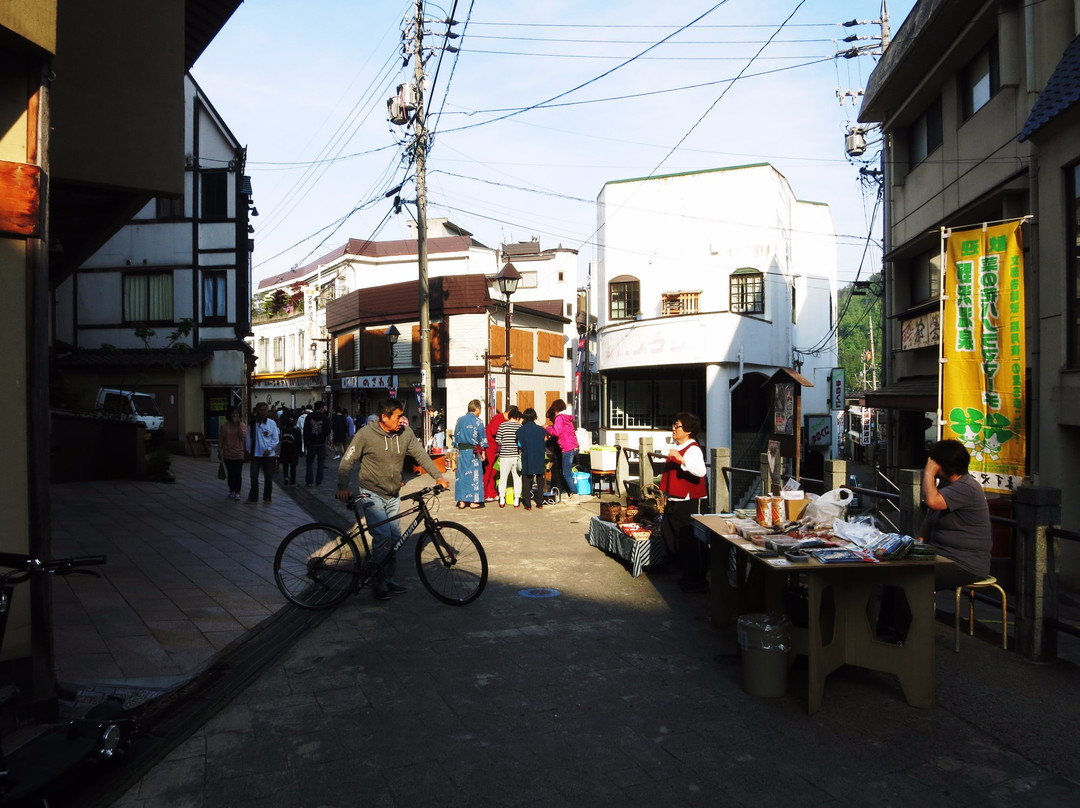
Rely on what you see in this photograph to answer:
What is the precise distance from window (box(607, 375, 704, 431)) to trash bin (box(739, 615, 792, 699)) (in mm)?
20362

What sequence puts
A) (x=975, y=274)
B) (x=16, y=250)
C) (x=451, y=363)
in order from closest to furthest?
(x=16, y=250) < (x=975, y=274) < (x=451, y=363)

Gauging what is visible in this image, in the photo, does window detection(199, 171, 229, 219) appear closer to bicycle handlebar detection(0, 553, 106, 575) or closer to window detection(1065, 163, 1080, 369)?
window detection(1065, 163, 1080, 369)

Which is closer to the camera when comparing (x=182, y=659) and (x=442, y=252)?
(x=182, y=659)

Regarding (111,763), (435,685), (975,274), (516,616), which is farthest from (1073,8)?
(111,763)

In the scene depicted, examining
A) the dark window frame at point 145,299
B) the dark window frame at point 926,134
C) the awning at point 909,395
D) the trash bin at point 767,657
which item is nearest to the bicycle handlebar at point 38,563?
the trash bin at point 767,657

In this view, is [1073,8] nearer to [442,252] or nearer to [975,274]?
[975,274]

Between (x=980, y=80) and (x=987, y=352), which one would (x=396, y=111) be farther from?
(x=987, y=352)

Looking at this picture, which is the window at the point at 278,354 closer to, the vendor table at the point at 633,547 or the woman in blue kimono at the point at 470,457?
the woman in blue kimono at the point at 470,457

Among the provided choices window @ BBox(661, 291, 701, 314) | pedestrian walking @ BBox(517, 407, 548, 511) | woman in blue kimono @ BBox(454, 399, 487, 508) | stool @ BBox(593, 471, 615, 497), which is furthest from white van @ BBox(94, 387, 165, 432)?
window @ BBox(661, 291, 701, 314)

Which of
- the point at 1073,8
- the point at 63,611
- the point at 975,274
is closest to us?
the point at 63,611

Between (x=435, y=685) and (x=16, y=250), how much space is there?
3.67m

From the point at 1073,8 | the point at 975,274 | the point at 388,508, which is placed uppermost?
the point at 1073,8

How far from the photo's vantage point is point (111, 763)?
4.06 metres

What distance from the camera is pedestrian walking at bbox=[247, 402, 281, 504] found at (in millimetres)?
14195
